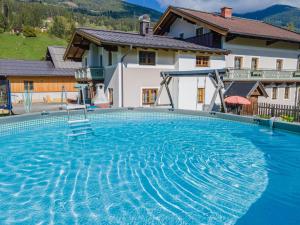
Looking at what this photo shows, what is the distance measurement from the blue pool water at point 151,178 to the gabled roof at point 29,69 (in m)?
16.8

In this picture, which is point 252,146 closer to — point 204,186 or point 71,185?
point 204,186

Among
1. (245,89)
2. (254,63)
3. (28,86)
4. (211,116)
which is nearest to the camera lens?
(211,116)

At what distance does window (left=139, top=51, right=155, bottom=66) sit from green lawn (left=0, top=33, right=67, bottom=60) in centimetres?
3384

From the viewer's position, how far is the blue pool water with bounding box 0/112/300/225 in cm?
450

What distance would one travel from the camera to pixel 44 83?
27125mm

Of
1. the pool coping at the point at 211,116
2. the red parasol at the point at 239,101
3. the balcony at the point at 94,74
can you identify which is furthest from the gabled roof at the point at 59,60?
the red parasol at the point at 239,101

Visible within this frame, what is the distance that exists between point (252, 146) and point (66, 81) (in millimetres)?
23983

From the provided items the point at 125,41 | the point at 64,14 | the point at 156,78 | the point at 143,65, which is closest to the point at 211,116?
the point at 156,78

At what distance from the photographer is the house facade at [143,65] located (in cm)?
1738

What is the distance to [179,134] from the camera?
10969 millimetres

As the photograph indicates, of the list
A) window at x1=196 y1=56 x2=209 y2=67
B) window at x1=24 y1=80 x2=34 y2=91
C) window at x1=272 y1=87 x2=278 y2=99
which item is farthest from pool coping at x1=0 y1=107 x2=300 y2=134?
window at x1=24 y1=80 x2=34 y2=91

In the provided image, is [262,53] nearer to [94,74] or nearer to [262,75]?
[262,75]

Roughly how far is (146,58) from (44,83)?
14302mm

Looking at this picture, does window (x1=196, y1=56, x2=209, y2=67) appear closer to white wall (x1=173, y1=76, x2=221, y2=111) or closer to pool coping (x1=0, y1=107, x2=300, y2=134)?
white wall (x1=173, y1=76, x2=221, y2=111)
